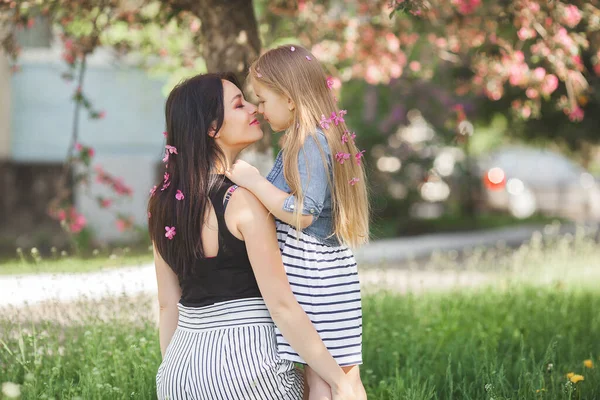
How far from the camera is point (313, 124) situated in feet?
9.48

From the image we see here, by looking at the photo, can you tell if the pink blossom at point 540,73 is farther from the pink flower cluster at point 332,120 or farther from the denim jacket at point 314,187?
the denim jacket at point 314,187

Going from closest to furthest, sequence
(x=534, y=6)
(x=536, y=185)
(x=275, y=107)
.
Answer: (x=275, y=107) < (x=534, y=6) < (x=536, y=185)

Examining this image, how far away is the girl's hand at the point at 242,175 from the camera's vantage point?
9.29 feet

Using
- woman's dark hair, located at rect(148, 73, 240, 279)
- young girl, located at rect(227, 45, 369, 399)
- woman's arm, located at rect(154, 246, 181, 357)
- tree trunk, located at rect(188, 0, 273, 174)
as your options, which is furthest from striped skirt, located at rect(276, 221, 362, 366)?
tree trunk, located at rect(188, 0, 273, 174)

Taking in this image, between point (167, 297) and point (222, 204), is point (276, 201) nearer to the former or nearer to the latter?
point (222, 204)

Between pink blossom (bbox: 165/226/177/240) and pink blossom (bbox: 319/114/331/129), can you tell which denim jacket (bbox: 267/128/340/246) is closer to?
pink blossom (bbox: 319/114/331/129)

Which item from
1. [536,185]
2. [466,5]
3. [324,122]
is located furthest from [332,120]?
[536,185]

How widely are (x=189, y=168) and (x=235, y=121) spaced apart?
0.25m

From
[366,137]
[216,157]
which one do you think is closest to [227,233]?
[216,157]

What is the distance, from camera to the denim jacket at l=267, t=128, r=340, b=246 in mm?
2762

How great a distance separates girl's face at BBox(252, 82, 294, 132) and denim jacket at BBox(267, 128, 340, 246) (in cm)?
12

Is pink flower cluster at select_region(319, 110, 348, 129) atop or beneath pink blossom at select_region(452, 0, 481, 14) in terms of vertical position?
beneath

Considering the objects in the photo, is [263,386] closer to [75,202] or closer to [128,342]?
[128,342]

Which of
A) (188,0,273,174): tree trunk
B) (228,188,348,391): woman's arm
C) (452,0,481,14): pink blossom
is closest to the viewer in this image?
(228,188,348,391): woman's arm
